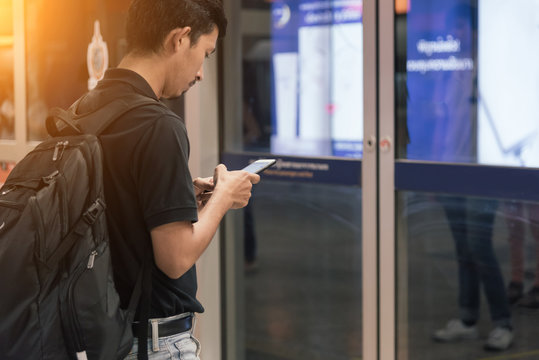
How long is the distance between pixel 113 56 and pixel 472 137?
2328 mm

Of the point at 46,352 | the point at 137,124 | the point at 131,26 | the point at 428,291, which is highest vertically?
the point at 131,26

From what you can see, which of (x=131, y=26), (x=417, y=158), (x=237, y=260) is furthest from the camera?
(x=237, y=260)

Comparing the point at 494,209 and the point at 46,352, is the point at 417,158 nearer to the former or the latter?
the point at 494,209

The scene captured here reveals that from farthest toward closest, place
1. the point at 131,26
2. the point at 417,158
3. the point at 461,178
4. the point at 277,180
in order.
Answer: the point at 277,180, the point at 417,158, the point at 461,178, the point at 131,26

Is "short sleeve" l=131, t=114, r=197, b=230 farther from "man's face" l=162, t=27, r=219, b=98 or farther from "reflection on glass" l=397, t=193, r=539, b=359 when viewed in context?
"reflection on glass" l=397, t=193, r=539, b=359

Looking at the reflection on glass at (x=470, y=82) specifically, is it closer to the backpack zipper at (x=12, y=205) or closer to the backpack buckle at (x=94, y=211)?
the backpack buckle at (x=94, y=211)

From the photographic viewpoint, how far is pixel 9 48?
5852 mm

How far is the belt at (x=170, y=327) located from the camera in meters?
2.05

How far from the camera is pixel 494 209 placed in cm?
367

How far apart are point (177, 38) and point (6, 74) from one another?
422cm

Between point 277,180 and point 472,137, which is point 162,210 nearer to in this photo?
point 472,137

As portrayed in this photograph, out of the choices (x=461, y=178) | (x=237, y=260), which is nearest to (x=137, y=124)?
(x=461, y=178)

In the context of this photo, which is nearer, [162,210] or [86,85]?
[162,210]

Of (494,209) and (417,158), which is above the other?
(417,158)
